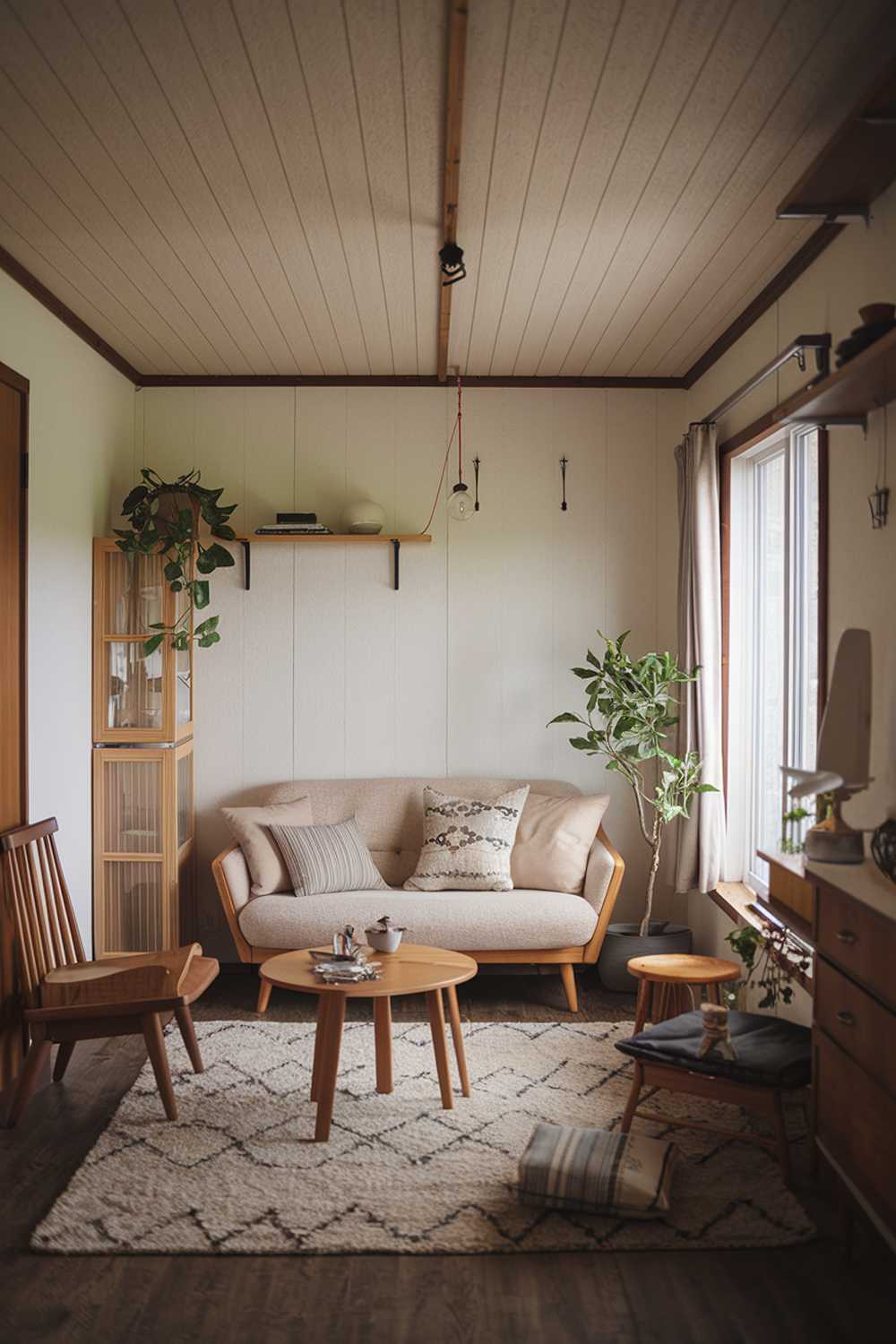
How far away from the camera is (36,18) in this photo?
227 centimetres

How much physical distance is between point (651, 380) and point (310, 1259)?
410cm

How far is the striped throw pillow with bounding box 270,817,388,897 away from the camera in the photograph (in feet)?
14.9

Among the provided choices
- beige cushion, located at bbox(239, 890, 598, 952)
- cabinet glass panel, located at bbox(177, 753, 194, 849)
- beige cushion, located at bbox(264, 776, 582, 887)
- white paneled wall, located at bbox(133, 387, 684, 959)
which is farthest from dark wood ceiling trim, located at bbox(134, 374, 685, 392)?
beige cushion, located at bbox(239, 890, 598, 952)

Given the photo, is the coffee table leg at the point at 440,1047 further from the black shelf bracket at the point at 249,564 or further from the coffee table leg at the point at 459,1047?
the black shelf bracket at the point at 249,564

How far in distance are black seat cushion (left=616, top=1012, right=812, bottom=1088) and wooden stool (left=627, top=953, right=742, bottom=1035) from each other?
29cm

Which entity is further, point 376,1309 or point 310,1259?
point 310,1259

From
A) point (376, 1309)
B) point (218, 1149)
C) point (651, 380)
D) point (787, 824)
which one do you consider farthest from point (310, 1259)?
point (651, 380)

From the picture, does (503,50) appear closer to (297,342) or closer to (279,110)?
(279,110)

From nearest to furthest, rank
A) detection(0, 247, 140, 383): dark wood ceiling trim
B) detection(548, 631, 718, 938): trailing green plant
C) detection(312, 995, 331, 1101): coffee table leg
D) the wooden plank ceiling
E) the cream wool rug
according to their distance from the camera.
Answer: the wooden plank ceiling, the cream wool rug, detection(312, 995, 331, 1101): coffee table leg, detection(0, 247, 140, 383): dark wood ceiling trim, detection(548, 631, 718, 938): trailing green plant

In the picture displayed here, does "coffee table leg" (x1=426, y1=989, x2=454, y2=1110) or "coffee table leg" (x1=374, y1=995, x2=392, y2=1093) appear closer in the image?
"coffee table leg" (x1=426, y1=989, x2=454, y2=1110)

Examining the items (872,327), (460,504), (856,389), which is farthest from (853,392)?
(460,504)

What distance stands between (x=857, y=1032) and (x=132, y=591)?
11.4 feet

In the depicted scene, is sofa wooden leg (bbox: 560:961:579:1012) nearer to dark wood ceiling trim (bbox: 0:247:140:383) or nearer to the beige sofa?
the beige sofa

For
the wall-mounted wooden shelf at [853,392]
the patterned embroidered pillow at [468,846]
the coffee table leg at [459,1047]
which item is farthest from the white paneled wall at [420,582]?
the wall-mounted wooden shelf at [853,392]
